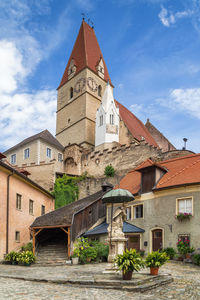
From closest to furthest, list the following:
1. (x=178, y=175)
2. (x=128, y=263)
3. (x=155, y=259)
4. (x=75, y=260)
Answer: (x=128, y=263), (x=155, y=259), (x=75, y=260), (x=178, y=175)

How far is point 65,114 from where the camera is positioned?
53969 millimetres

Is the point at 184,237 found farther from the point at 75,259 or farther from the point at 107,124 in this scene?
the point at 107,124

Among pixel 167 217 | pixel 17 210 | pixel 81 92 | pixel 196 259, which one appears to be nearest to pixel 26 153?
pixel 81 92

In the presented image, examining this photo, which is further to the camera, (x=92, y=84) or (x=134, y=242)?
(x=92, y=84)

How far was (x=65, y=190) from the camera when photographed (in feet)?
Result: 118

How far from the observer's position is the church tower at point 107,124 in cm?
4503

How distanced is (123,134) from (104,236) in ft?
87.8

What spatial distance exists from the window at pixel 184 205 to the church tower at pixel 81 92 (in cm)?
3041

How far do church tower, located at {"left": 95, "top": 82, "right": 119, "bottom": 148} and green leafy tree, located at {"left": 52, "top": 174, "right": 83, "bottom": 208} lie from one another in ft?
29.4

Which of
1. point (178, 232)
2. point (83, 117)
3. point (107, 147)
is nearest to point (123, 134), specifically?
point (107, 147)

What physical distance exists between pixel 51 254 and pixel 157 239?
7.59 meters

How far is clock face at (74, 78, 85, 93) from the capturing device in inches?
2038

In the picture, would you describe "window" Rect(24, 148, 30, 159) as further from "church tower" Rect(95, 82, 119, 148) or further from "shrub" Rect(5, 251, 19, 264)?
"shrub" Rect(5, 251, 19, 264)

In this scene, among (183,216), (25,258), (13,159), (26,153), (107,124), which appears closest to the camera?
(183,216)
